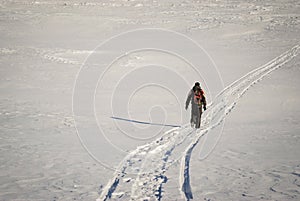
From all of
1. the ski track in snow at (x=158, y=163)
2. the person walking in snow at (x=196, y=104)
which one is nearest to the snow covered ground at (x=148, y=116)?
the ski track in snow at (x=158, y=163)

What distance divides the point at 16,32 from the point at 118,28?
29.0 feet

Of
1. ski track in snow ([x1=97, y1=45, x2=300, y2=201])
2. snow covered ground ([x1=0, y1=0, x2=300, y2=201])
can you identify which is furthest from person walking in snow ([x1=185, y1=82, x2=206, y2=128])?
snow covered ground ([x1=0, y1=0, x2=300, y2=201])

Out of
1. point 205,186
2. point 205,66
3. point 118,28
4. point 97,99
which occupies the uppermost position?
point 118,28

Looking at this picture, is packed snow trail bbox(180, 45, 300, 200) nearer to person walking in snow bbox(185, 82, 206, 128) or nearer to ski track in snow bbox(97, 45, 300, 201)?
ski track in snow bbox(97, 45, 300, 201)

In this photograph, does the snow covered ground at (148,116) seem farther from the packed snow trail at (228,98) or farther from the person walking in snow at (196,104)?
the person walking in snow at (196,104)

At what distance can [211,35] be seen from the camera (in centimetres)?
3309

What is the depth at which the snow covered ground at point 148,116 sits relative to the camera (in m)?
8.12

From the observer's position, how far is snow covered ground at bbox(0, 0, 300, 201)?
8125 mm

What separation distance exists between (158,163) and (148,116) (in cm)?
511

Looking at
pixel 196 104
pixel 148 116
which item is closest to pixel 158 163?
pixel 196 104

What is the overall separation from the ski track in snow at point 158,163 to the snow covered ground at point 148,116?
0.03 metres

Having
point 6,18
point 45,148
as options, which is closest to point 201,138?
point 45,148

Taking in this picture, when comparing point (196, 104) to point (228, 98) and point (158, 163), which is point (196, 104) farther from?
point (228, 98)

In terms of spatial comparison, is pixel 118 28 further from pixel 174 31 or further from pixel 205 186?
pixel 205 186
